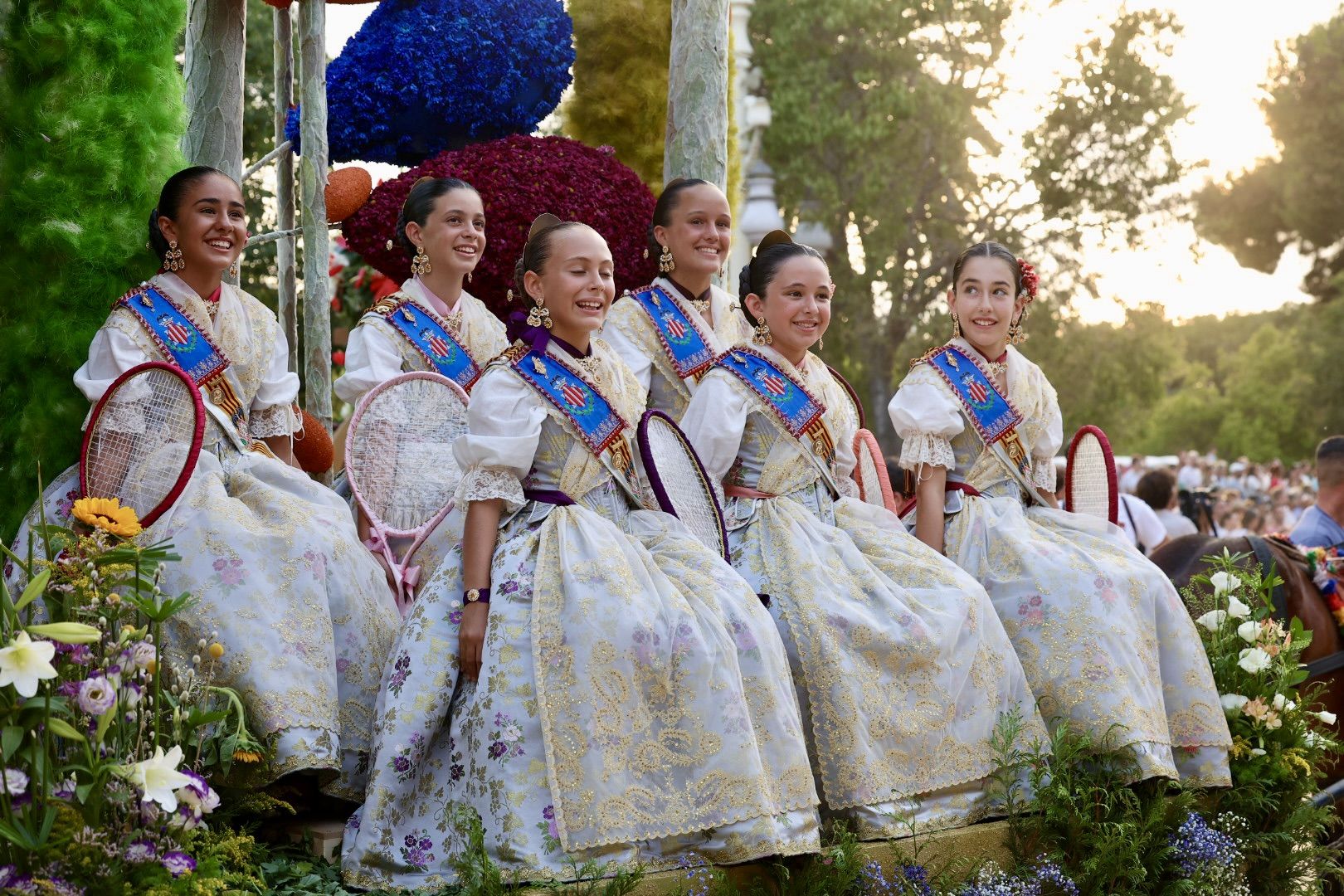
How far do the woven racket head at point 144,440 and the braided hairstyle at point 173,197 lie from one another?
2.09 ft

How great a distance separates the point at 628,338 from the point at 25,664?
308 cm

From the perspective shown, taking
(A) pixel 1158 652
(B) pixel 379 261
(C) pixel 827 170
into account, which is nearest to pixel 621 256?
(B) pixel 379 261

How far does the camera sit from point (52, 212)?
4.88 meters

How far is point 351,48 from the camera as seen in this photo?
22.6ft

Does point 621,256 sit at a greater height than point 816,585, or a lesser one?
greater

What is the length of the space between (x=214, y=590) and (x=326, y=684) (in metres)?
0.42

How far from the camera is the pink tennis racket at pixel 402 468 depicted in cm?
517

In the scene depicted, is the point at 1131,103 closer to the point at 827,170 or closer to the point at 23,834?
the point at 827,170

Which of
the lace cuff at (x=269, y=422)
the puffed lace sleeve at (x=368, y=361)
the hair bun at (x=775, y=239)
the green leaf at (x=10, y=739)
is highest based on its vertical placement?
the hair bun at (x=775, y=239)

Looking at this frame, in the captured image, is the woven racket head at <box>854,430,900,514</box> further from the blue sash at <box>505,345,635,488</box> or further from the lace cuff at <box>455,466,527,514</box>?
the lace cuff at <box>455,466,527,514</box>

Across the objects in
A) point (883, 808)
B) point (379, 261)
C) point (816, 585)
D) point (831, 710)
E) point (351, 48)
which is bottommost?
point (883, 808)

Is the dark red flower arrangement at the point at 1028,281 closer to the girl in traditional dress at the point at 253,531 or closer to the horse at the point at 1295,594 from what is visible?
the horse at the point at 1295,594

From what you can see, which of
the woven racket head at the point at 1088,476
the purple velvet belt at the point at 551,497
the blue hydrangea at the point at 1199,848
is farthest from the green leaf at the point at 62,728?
the woven racket head at the point at 1088,476

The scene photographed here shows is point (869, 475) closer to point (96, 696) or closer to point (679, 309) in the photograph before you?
point (679, 309)
